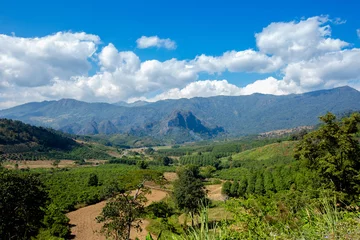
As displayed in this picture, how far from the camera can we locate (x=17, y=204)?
14.7 meters

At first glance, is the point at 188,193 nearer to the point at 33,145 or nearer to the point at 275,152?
the point at 275,152

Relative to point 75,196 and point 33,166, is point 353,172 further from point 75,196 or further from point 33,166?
point 33,166

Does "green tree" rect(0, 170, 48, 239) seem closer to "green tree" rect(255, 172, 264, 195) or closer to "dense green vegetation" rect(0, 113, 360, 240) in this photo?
"dense green vegetation" rect(0, 113, 360, 240)

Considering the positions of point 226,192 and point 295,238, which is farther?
point 226,192

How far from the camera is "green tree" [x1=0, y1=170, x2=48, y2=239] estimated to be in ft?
46.4

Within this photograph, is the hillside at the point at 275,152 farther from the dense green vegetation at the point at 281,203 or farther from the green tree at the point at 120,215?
the green tree at the point at 120,215

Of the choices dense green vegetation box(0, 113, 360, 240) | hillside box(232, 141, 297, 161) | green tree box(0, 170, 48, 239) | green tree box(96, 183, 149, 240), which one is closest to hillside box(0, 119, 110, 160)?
hillside box(232, 141, 297, 161)

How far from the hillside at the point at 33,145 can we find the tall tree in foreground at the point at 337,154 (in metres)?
128

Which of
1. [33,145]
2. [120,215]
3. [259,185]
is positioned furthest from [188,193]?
[33,145]

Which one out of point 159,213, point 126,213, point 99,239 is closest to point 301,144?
point 126,213

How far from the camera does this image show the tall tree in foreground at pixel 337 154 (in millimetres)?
16250

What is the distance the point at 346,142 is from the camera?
16266 millimetres

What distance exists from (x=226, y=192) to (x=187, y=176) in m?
29.0

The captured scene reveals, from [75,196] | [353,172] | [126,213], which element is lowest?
[75,196]
